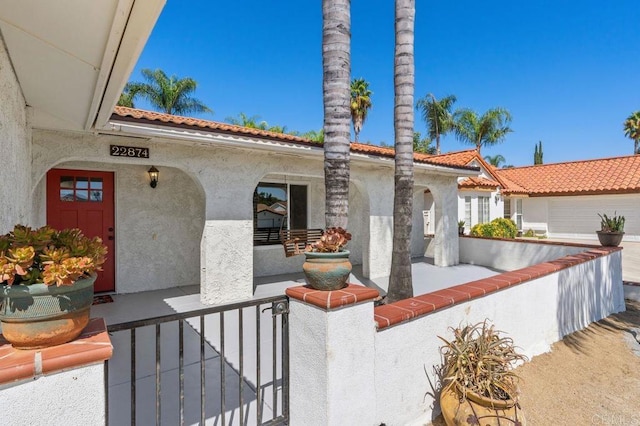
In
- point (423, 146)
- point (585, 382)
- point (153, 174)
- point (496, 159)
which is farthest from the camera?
point (496, 159)

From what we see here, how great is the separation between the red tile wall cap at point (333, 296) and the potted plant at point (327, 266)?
7cm

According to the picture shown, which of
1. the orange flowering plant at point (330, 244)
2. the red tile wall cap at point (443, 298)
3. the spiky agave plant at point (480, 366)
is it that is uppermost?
the orange flowering plant at point (330, 244)

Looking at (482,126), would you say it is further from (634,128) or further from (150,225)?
(150,225)

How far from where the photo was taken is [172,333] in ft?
16.8

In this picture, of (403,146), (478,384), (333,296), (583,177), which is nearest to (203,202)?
(403,146)

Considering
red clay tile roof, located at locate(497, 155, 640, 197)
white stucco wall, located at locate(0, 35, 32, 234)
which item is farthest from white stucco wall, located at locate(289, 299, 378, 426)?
red clay tile roof, located at locate(497, 155, 640, 197)

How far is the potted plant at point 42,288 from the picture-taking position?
1.42m

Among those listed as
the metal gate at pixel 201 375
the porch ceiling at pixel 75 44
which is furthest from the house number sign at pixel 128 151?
the metal gate at pixel 201 375

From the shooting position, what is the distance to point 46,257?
4.79 feet

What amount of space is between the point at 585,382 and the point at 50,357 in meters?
5.79

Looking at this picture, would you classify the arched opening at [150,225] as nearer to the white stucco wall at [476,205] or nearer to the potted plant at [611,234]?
the potted plant at [611,234]

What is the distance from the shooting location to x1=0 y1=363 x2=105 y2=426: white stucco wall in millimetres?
1431

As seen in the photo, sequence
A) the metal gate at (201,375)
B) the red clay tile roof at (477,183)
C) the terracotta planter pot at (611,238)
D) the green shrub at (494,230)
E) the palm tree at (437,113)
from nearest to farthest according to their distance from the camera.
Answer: the metal gate at (201,375) → the terracotta planter pot at (611,238) → the green shrub at (494,230) → the red clay tile roof at (477,183) → the palm tree at (437,113)

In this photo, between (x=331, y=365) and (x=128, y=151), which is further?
(x=128, y=151)
